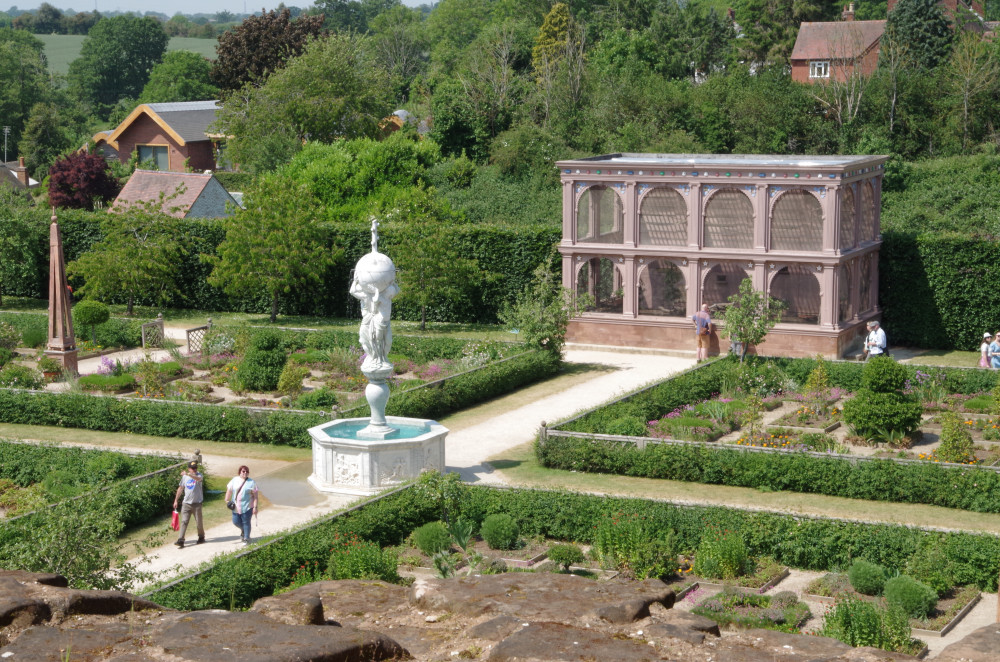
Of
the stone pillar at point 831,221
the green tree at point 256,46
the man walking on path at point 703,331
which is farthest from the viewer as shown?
the green tree at point 256,46

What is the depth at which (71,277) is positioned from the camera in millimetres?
40750

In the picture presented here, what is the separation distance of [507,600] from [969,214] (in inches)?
1491

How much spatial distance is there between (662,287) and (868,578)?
64.4 ft

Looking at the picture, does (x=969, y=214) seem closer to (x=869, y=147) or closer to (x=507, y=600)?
(x=869, y=147)

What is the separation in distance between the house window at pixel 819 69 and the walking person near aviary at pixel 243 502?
6453cm

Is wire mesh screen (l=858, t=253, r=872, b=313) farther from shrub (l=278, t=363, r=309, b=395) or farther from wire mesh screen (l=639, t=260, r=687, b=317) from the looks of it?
shrub (l=278, t=363, r=309, b=395)

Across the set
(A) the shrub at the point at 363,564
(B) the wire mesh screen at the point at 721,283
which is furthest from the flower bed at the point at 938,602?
(B) the wire mesh screen at the point at 721,283

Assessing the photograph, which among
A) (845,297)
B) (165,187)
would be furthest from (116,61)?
(845,297)

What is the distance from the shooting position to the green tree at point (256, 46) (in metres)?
71.8

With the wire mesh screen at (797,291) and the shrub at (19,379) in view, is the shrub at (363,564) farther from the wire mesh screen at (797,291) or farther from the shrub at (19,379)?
the wire mesh screen at (797,291)

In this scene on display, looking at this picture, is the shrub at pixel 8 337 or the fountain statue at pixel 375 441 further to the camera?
the shrub at pixel 8 337

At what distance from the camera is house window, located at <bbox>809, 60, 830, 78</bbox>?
7856 cm

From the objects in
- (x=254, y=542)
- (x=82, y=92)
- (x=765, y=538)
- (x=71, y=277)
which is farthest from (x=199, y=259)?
(x=82, y=92)

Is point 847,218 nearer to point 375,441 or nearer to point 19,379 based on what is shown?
point 375,441
